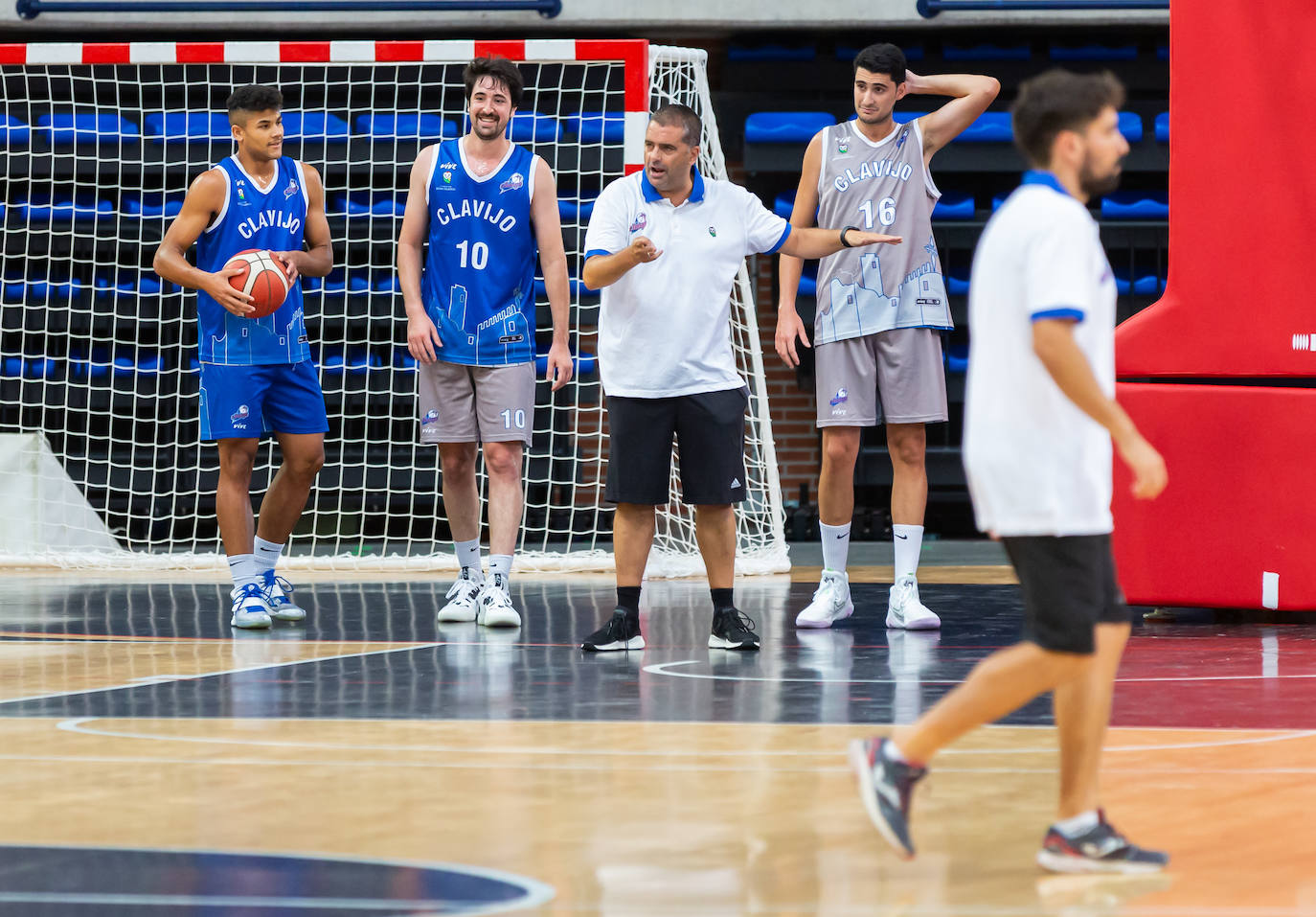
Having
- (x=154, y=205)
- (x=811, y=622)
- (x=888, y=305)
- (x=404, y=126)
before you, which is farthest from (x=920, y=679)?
(x=154, y=205)

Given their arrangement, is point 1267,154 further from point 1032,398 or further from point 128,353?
point 128,353

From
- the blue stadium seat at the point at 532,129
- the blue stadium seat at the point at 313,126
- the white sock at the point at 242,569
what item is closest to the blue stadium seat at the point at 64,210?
the blue stadium seat at the point at 313,126

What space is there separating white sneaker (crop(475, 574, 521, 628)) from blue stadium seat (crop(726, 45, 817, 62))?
5437 mm

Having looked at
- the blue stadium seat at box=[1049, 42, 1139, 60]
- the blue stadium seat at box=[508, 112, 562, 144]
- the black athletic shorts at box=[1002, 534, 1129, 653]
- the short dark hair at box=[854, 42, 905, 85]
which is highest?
the blue stadium seat at box=[1049, 42, 1139, 60]

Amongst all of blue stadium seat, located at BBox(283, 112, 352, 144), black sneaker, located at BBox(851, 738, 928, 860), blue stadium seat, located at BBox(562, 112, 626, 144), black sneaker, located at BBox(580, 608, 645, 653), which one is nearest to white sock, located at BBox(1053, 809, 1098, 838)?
black sneaker, located at BBox(851, 738, 928, 860)

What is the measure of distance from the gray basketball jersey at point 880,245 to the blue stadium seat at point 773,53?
4.86 m

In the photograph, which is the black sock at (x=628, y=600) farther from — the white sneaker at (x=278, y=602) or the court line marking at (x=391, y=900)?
the court line marking at (x=391, y=900)

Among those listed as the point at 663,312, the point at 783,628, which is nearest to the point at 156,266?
the point at 663,312

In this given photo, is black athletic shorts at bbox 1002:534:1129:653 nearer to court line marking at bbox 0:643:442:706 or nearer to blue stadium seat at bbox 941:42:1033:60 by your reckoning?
court line marking at bbox 0:643:442:706

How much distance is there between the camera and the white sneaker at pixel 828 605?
550 centimetres

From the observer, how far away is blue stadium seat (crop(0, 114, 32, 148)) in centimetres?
971

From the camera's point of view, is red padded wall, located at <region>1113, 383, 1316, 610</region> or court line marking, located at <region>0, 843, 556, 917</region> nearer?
court line marking, located at <region>0, 843, 556, 917</region>

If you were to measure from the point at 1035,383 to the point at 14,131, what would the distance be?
28.2 feet

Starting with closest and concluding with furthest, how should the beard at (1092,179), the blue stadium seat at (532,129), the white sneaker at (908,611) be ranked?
the beard at (1092,179), the white sneaker at (908,611), the blue stadium seat at (532,129)
